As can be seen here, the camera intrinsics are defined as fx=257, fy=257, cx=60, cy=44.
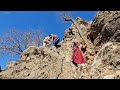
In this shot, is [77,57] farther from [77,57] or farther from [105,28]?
[105,28]

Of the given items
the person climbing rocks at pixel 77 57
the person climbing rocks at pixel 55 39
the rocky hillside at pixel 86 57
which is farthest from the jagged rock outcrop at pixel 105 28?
the person climbing rocks at pixel 55 39

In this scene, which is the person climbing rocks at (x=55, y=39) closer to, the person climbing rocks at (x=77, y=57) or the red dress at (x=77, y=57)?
the person climbing rocks at (x=77, y=57)

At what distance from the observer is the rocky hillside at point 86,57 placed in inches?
484

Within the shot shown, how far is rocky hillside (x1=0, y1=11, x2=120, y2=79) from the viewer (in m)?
12.3

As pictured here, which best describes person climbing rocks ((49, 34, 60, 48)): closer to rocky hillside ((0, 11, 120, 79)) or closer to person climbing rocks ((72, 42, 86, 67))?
rocky hillside ((0, 11, 120, 79))

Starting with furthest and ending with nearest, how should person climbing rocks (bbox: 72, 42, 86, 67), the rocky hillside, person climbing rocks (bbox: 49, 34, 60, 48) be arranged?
person climbing rocks (bbox: 49, 34, 60, 48), person climbing rocks (bbox: 72, 42, 86, 67), the rocky hillside

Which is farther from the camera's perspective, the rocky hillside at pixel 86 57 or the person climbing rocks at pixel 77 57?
the person climbing rocks at pixel 77 57

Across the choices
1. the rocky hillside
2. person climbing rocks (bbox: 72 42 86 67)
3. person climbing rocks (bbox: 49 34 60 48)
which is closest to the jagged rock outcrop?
the rocky hillside

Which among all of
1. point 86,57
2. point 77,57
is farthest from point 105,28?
point 77,57

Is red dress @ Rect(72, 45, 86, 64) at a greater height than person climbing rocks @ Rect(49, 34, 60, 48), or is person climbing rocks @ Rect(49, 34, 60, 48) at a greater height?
person climbing rocks @ Rect(49, 34, 60, 48)
